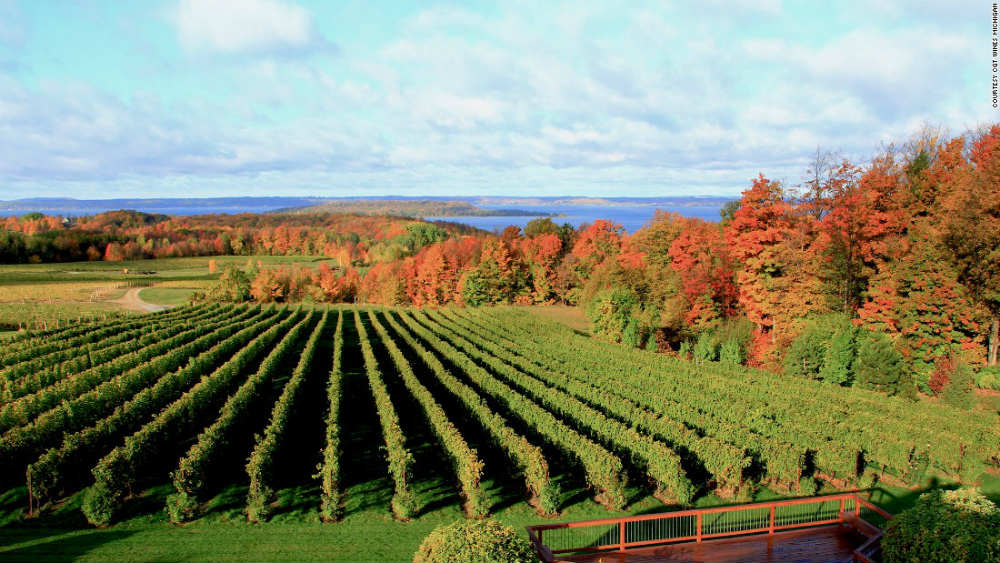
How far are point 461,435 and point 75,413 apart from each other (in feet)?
42.9

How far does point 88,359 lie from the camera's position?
2844cm

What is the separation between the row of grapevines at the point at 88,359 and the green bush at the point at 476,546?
22.7 metres

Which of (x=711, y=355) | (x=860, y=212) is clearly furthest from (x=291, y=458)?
(x=860, y=212)

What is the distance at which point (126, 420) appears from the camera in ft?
60.1

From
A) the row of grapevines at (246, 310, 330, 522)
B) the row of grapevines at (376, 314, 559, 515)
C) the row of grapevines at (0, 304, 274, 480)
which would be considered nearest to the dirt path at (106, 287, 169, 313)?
the row of grapevines at (0, 304, 274, 480)

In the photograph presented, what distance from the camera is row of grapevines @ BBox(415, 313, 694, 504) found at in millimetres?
14648

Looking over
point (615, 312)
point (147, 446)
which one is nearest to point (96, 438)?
point (147, 446)

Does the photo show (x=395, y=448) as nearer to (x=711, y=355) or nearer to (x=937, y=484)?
(x=937, y=484)

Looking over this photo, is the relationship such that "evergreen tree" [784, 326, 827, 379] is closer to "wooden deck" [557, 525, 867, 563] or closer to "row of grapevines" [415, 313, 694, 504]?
"row of grapevines" [415, 313, 694, 504]

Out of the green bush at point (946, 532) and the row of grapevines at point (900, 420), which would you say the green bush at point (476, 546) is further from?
the row of grapevines at point (900, 420)

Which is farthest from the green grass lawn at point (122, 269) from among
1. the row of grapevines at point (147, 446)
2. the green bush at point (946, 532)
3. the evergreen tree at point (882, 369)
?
the green bush at point (946, 532)

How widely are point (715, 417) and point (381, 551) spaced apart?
13.5m

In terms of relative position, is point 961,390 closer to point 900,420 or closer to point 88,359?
point 900,420

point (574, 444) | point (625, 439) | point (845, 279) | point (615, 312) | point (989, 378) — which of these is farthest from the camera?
point (615, 312)
